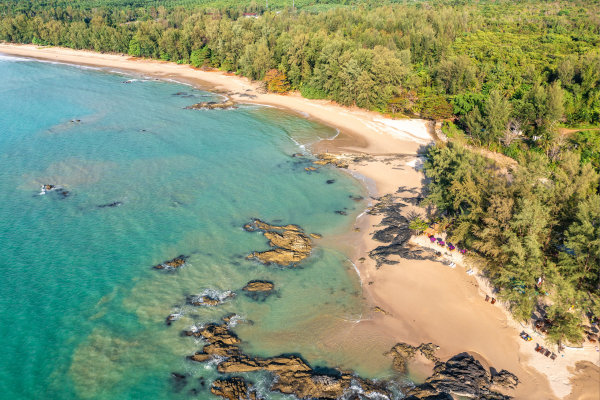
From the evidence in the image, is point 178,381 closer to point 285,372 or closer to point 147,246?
point 285,372

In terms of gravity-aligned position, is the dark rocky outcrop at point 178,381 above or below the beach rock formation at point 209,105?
below

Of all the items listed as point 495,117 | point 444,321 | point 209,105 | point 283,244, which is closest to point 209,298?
point 283,244

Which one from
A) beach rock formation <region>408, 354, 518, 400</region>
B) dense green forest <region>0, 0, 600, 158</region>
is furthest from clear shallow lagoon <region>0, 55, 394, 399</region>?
dense green forest <region>0, 0, 600, 158</region>

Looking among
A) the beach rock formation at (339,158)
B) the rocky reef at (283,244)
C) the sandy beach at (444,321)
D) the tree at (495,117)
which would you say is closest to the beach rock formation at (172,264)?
the rocky reef at (283,244)

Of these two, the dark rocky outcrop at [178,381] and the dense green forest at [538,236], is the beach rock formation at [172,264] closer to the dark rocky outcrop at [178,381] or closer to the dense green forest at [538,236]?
the dark rocky outcrop at [178,381]

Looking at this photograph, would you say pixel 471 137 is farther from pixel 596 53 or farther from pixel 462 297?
pixel 462 297
